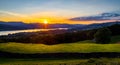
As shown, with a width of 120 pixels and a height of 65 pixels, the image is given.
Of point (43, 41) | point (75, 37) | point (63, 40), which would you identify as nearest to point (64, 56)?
point (43, 41)

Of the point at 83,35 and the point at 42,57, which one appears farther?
the point at 83,35

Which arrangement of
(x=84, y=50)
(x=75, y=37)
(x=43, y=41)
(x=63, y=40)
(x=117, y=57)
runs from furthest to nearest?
(x=75, y=37) < (x=63, y=40) < (x=43, y=41) < (x=84, y=50) < (x=117, y=57)

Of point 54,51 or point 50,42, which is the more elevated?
point 54,51

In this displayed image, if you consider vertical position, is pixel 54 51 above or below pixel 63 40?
above

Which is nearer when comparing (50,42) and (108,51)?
(108,51)

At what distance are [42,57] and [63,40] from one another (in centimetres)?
7576

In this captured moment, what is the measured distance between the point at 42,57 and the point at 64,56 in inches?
145

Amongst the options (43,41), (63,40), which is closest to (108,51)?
(43,41)

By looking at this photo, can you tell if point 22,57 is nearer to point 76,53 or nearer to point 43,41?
point 76,53

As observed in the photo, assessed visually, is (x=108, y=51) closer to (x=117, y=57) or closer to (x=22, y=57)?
(x=117, y=57)

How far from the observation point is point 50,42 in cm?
11438

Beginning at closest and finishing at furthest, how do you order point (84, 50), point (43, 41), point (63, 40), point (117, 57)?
point (117, 57) → point (84, 50) → point (43, 41) → point (63, 40)

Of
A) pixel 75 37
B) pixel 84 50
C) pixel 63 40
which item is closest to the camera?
pixel 84 50

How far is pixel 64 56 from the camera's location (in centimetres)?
4634
